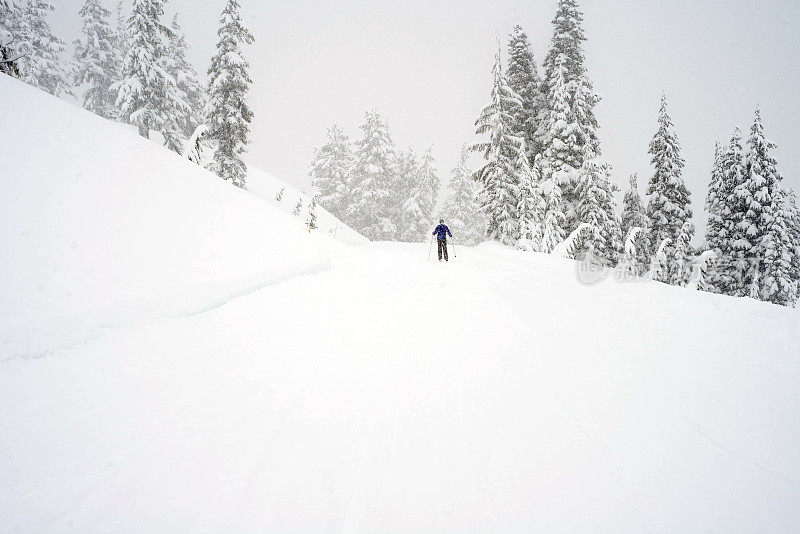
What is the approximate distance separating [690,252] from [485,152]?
14.1 metres

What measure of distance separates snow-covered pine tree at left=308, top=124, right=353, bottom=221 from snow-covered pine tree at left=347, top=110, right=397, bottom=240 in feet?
5.64

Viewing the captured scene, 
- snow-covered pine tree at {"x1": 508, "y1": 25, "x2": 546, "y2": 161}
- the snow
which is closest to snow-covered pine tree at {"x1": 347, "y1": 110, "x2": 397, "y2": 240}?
snow-covered pine tree at {"x1": 508, "y1": 25, "x2": 546, "y2": 161}

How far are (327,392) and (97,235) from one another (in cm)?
510

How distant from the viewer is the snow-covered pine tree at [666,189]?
22.6m

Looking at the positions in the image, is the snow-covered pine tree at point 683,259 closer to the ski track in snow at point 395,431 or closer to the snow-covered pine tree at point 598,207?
the snow-covered pine tree at point 598,207

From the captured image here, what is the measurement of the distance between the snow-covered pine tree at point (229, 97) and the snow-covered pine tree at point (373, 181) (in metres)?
14.8

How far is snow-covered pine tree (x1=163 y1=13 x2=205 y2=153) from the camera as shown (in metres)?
23.8

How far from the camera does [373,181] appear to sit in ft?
120

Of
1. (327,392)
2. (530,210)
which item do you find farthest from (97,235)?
(530,210)

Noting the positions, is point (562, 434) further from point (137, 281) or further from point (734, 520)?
point (137, 281)

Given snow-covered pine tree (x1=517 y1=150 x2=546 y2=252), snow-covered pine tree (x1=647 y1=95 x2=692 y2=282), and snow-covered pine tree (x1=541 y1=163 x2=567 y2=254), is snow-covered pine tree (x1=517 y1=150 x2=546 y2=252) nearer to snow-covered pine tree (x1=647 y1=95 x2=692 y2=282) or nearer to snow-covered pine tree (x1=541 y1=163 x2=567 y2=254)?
snow-covered pine tree (x1=541 y1=163 x2=567 y2=254)

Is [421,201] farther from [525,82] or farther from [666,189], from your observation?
[666,189]

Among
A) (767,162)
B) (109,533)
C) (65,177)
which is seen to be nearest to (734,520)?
(109,533)

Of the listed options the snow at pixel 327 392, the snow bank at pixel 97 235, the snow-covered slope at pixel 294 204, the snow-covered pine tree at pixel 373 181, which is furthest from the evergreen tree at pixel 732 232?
the snow-covered pine tree at pixel 373 181
